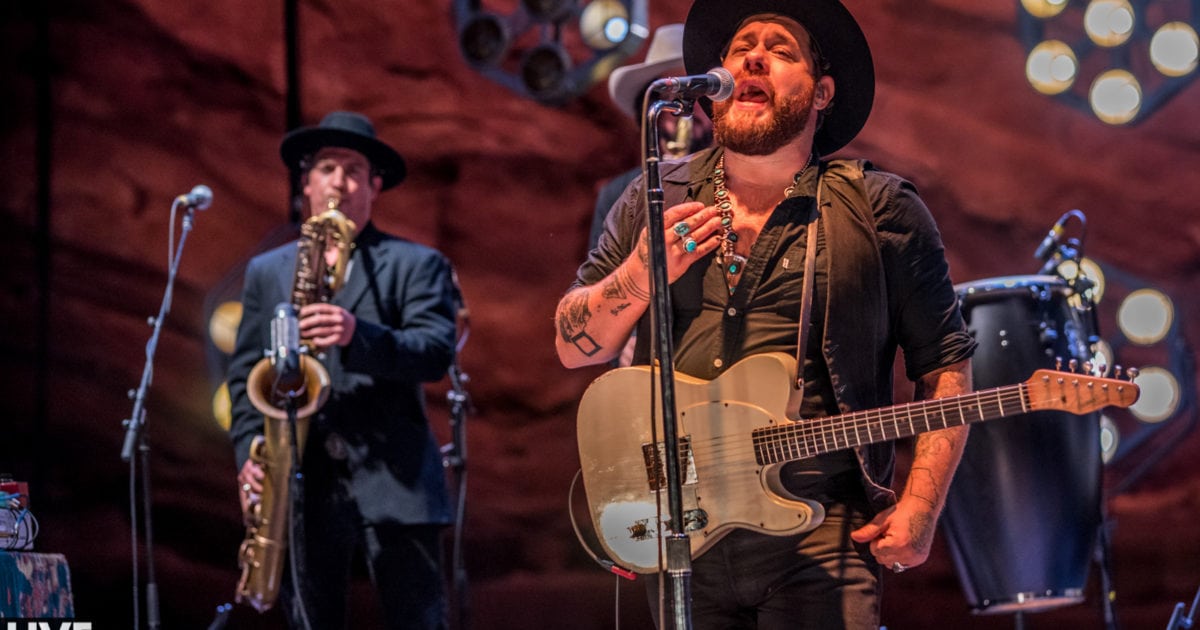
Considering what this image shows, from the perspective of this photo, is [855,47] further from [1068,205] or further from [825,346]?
[1068,205]

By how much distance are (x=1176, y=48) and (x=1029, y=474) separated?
3.61 m

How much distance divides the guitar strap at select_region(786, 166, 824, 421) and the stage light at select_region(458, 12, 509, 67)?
447 centimetres

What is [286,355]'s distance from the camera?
4.67 meters

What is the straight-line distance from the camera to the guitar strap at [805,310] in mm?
2941

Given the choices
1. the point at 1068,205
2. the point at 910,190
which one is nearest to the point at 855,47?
the point at 910,190

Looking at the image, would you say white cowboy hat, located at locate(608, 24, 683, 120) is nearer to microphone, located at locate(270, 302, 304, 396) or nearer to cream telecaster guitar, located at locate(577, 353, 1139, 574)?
microphone, located at locate(270, 302, 304, 396)

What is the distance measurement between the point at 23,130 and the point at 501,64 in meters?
2.73

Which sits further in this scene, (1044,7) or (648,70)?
(1044,7)

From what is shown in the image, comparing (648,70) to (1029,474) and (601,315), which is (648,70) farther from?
(601,315)

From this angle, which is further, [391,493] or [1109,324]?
[1109,324]

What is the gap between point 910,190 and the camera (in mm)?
3160

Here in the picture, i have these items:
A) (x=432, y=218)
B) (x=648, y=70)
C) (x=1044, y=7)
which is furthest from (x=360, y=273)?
(x=1044, y=7)

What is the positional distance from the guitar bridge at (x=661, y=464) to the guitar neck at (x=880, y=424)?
170mm

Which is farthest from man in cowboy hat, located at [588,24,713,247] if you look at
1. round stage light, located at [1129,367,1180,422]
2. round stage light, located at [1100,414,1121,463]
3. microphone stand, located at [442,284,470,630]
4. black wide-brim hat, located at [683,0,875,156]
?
round stage light, located at [1129,367,1180,422]
